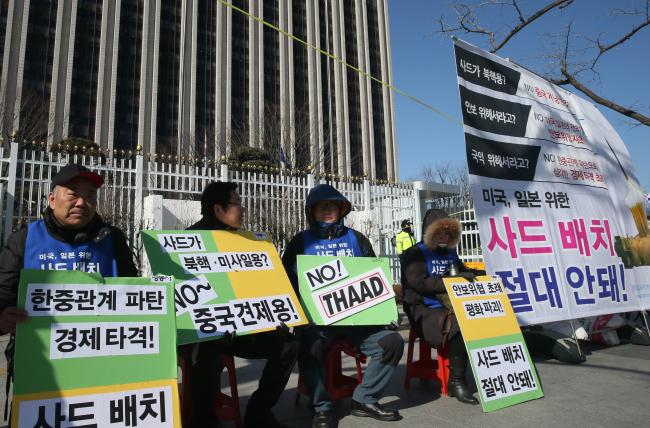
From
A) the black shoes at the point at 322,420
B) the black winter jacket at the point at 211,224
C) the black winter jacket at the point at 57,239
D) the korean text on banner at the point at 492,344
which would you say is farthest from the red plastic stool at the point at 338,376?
the black winter jacket at the point at 57,239

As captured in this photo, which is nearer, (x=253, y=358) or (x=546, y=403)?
(x=253, y=358)

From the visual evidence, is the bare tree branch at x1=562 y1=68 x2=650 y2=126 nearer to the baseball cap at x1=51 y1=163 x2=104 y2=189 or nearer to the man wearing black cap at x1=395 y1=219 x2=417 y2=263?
the man wearing black cap at x1=395 y1=219 x2=417 y2=263

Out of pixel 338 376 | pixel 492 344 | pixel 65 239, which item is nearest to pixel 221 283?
pixel 65 239

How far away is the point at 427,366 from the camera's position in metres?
4.06

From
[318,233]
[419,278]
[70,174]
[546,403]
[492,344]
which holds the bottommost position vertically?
[546,403]

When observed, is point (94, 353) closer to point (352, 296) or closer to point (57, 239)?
point (57, 239)

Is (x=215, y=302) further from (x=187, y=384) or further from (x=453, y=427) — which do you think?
(x=453, y=427)

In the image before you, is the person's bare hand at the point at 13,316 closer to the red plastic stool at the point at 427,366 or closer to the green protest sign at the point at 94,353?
the green protest sign at the point at 94,353

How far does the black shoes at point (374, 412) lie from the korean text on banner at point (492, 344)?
0.69 metres

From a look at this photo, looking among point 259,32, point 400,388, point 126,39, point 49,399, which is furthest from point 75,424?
point 259,32

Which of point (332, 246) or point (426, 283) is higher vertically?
point (332, 246)

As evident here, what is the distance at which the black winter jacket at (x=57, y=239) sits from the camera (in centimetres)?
238

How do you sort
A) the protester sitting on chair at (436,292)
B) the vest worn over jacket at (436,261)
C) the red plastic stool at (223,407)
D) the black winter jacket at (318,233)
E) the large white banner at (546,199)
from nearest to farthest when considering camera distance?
the red plastic stool at (223,407) < the protester sitting on chair at (436,292) < the black winter jacket at (318,233) < the vest worn over jacket at (436,261) < the large white banner at (546,199)

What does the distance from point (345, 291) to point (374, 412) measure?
Result: 87 cm
